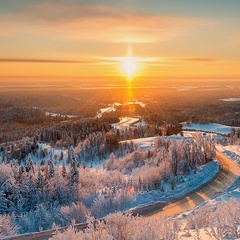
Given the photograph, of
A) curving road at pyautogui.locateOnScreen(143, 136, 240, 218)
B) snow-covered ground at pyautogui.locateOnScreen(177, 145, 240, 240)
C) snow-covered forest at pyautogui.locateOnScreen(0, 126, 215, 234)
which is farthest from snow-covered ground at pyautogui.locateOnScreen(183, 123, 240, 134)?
curving road at pyautogui.locateOnScreen(143, 136, 240, 218)

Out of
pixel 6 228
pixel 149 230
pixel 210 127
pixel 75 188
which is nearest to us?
pixel 149 230

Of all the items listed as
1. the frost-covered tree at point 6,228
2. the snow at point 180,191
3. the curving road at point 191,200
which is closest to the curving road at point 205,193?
the curving road at point 191,200

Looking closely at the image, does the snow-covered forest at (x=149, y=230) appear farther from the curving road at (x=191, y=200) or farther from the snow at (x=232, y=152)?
the snow at (x=232, y=152)

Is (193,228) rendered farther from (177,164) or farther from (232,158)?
(232,158)

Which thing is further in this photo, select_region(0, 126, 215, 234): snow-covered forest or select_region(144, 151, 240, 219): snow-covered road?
select_region(144, 151, 240, 219): snow-covered road

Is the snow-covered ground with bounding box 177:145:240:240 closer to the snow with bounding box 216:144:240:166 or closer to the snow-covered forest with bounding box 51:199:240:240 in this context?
the snow with bounding box 216:144:240:166

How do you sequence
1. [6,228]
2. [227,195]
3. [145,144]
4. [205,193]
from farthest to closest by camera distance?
[145,144], [205,193], [227,195], [6,228]

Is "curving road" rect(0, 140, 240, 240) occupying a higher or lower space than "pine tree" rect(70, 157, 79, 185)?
lower

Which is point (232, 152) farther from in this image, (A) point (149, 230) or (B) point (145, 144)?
(A) point (149, 230)

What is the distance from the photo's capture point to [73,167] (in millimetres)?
51031

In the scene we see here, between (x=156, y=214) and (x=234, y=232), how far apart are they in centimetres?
2100

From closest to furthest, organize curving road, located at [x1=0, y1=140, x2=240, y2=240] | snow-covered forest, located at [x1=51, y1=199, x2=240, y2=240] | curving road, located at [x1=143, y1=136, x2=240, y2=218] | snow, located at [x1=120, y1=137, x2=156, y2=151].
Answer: snow-covered forest, located at [x1=51, y1=199, x2=240, y2=240]
curving road, located at [x1=0, y1=140, x2=240, y2=240]
curving road, located at [x1=143, y1=136, x2=240, y2=218]
snow, located at [x1=120, y1=137, x2=156, y2=151]

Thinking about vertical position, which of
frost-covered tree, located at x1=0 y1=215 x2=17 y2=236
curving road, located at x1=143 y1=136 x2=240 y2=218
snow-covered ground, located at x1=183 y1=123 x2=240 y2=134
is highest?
frost-covered tree, located at x1=0 y1=215 x2=17 y2=236

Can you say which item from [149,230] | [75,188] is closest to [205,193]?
[75,188]
